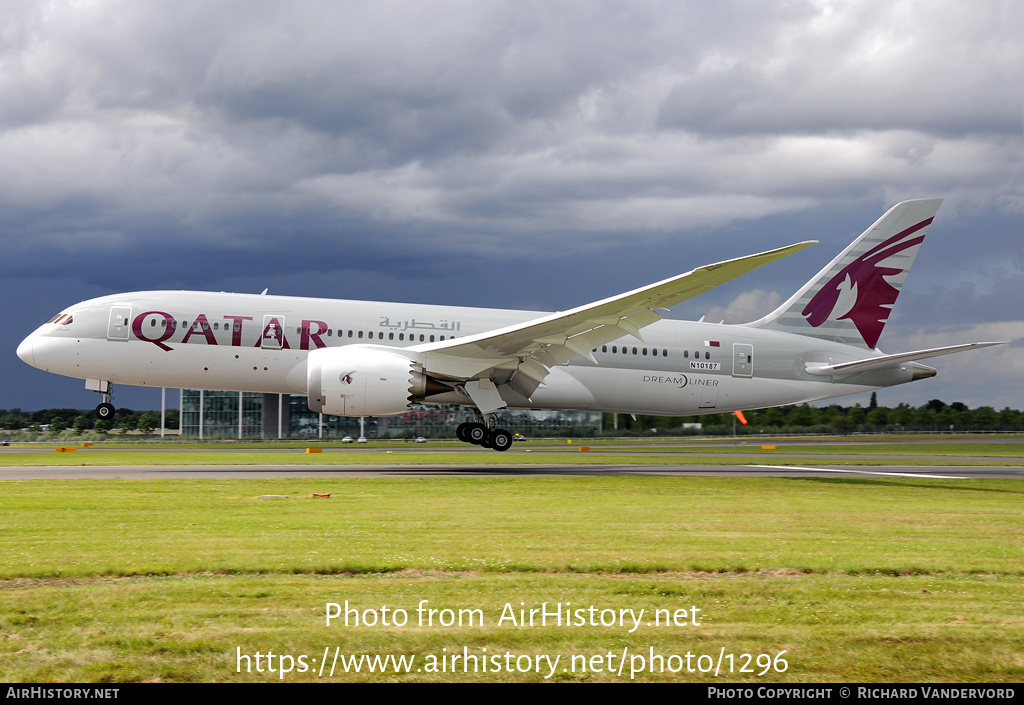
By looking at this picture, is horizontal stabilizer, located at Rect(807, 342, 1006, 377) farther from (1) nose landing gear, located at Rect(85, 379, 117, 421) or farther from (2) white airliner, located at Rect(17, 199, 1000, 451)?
(1) nose landing gear, located at Rect(85, 379, 117, 421)

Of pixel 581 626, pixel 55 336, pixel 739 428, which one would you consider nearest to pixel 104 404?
pixel 55 336

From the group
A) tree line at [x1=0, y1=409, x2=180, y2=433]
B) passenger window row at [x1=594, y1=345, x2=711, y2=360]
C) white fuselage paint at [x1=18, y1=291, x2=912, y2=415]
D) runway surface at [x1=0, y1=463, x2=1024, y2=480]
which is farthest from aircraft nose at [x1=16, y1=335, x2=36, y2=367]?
tree line at [x1=0, y1=409, x2=180, y2=433]

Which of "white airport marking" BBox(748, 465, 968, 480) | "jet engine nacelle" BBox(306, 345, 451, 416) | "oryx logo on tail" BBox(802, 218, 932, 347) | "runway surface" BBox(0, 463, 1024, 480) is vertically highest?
"oryx logo on tail" BBox(802, 218, 932, 347)

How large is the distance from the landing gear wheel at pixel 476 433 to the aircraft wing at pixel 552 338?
220 cm

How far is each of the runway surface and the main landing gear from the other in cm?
76

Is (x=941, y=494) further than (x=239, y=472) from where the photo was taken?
No

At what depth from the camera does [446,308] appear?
26.8 metres

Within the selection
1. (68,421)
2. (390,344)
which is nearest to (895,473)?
(390,344)

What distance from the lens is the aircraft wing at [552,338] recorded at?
68.9 feet

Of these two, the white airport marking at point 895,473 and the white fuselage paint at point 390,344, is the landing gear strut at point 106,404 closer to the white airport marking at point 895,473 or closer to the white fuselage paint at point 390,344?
the white fuselage paint at point 390,344

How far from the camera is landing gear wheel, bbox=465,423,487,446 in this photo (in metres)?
26.9

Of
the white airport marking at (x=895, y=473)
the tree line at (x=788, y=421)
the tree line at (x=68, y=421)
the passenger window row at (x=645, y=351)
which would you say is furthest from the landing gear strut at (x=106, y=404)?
the tree line at (x=68, y=421)

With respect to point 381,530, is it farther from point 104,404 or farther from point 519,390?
point 104,404
